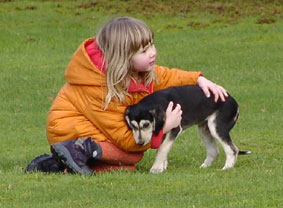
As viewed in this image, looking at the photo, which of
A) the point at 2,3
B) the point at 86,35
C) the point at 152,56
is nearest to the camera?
the point at 152,56

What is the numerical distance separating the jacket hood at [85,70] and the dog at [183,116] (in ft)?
1.53

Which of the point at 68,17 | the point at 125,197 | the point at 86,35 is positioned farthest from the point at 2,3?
the point at 125,197

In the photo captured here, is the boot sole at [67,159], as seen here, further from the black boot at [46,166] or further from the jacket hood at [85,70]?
the jacket hood at [85,70]

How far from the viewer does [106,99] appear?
8.65 metres

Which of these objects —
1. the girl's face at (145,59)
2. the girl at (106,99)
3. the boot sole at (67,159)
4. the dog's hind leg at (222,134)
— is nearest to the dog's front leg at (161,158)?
the girl at (106,99)

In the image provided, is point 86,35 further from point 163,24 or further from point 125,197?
point 125,197

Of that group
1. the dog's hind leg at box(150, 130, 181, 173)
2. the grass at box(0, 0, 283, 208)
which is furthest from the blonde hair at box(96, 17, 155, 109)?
the grass at box(0, 0, 283, 208)

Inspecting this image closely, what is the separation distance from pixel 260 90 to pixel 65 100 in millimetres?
8316

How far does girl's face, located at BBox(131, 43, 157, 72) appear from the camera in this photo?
28.4 ft

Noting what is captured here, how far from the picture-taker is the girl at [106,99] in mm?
8656

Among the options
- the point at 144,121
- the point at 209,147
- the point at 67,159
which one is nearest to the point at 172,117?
the point at 144,121

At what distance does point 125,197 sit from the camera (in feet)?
24.0

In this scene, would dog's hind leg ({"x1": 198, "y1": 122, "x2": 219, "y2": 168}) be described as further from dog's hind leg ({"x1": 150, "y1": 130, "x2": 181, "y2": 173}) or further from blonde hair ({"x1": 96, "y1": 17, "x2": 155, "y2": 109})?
blonde hair ({"x1": 96, "y1": 17, "x2": 155, "y2": 109})

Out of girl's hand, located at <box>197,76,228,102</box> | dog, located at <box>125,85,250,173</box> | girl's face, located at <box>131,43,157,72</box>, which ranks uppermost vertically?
girl's face, located at <box>131,43,157,72</box>
